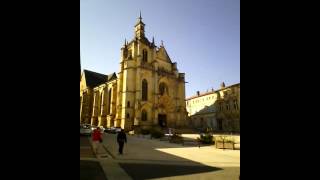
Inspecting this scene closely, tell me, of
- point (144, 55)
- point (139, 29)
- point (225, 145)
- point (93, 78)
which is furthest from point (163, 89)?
point (225, 145)

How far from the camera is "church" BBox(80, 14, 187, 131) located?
46.3 meters

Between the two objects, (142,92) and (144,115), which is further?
(142,92)

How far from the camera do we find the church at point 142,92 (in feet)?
152

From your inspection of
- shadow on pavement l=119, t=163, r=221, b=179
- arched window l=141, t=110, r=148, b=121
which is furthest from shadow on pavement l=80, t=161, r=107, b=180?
arched window l=141, t=110, r=148, b=121

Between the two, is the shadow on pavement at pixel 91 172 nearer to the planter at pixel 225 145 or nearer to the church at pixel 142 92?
the planter at pixel 225 145

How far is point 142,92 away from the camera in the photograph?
157 feet

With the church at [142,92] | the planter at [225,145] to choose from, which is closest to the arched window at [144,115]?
the church at [142,92]

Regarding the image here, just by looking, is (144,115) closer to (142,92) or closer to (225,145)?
(142,92)

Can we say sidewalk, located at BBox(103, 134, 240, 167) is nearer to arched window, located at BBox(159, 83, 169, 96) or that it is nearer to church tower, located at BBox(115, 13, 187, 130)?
church tower, located at BBox(115, 13, 187, 130)

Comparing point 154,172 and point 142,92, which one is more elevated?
point 142,92
